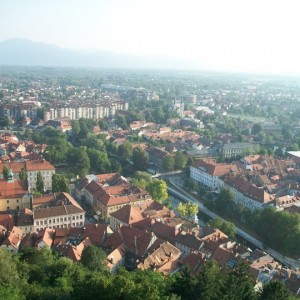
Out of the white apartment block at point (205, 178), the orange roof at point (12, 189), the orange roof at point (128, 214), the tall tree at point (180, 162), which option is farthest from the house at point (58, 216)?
the tall tree at point (180, 162)

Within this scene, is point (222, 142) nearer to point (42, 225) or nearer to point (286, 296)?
point (42, 225)

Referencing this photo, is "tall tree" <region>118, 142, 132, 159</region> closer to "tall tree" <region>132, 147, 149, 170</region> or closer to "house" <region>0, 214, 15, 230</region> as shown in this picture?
"tall tree" <region>132, 147, 149, 170</region>

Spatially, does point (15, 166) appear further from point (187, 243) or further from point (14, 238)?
point (187, 243)

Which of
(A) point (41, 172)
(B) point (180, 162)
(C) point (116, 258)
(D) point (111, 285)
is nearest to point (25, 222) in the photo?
(C) point (116, 258)

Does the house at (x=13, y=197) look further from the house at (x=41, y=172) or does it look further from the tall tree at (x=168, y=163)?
the tall tree at (x=168, y=163)

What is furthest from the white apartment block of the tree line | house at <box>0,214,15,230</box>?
the tree line

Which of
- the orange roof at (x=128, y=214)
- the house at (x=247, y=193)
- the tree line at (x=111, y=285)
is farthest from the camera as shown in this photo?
the house at (x=247, y=193)
